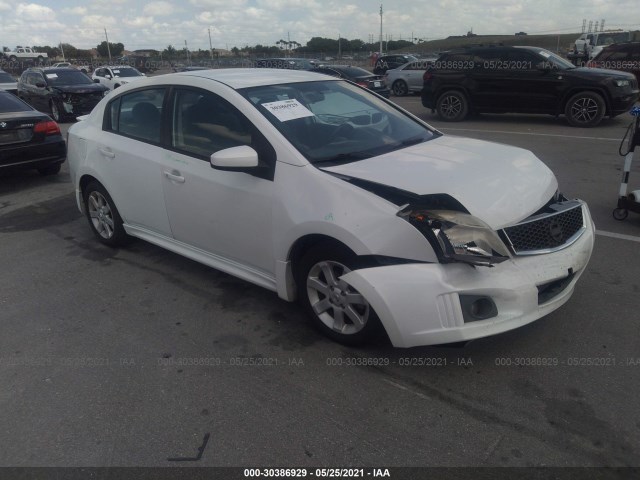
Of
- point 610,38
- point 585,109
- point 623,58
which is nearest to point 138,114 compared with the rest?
point 585,109

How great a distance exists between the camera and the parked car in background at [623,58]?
14.7 m

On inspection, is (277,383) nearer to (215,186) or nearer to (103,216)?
(215,186)

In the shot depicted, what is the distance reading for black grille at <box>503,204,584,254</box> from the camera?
9.74 feet

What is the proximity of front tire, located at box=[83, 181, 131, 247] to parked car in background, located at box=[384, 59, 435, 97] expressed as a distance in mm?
17435

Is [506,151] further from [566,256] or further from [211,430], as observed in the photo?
[211,430]

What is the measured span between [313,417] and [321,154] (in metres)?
1.66

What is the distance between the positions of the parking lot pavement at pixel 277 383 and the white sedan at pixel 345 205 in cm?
34

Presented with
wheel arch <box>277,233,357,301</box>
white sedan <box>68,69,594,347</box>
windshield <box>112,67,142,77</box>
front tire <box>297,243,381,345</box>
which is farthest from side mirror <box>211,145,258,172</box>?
windshield <box>112,67,142,77</box>

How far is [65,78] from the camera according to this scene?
16.2 metres

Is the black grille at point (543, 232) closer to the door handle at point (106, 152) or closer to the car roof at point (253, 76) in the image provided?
the car roof at point (253, 76)

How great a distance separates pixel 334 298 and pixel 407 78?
19.1 metres

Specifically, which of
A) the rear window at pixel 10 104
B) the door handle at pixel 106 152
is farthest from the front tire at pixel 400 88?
the door handle at pixel 106 152

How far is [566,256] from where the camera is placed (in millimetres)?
3092

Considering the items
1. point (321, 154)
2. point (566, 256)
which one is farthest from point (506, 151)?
point (321, 154)
